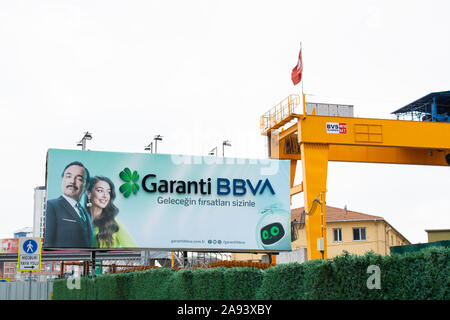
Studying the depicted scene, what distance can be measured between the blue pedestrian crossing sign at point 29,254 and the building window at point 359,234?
132 feet

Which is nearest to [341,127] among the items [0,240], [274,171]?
[274,171]

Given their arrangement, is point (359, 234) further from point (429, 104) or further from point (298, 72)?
point (298, 72)

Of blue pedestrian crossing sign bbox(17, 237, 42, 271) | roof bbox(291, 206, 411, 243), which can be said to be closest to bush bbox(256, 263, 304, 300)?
blue pedestrian crossing sign bbox(17, 237, 42, 271)

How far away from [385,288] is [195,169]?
78.1ft

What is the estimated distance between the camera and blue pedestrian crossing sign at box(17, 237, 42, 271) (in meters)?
24.4

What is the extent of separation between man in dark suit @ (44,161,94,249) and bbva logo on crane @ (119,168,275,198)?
221 centimetres

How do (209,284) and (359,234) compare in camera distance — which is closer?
(209,284)

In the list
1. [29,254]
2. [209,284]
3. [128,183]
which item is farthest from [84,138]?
[209,284]

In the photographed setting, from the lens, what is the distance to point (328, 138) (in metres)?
35.8

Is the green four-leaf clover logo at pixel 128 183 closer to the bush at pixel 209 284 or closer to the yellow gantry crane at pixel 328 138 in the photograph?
the yellow gantry crane at pixel 328 138

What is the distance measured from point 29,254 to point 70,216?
789 centimetres

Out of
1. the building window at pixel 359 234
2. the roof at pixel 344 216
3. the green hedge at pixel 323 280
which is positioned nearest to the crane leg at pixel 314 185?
the green hedge at pixel 323 280

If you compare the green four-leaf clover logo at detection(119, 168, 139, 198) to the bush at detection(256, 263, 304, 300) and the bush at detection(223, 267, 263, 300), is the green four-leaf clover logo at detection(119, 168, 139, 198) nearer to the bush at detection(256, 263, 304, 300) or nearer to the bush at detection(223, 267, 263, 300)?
the bush at detection(223, 267, 263, 300)

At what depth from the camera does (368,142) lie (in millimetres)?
35812
